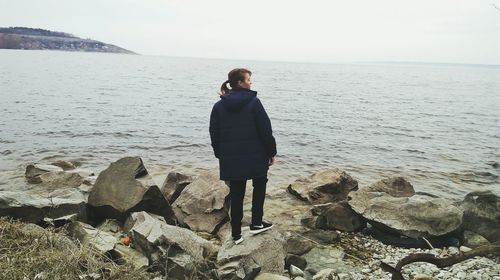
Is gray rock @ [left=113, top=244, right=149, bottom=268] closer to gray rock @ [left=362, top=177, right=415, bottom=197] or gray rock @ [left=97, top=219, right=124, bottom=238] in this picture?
gray rock @ [left=97, top=219, right=124, bottom=238]

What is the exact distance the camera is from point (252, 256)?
5863mm

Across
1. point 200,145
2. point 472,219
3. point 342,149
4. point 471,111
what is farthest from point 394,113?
point 472,219

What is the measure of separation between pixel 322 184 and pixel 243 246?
540 centimetres

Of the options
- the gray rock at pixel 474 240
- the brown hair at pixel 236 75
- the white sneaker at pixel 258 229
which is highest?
the brown hair at pixel 236 75

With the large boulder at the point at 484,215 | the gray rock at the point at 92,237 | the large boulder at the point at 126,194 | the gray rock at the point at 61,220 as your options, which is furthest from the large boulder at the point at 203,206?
the large boulder at the point at 484,215

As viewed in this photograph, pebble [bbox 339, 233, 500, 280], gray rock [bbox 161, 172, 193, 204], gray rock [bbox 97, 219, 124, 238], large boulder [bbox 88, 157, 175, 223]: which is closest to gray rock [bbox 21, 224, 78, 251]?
gray rock [bbox 97, 219, 124, 238]

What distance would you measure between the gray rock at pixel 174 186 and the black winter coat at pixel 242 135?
434 centimetres

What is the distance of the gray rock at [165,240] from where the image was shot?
19.0 ft

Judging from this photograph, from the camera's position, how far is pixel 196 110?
2984 centimetres

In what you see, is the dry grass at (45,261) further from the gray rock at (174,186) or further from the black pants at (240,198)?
the gray rock at (174,186)

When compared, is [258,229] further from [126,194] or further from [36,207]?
[36,207]

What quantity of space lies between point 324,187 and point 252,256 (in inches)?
217

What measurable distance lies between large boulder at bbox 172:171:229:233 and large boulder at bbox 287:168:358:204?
2.63 m

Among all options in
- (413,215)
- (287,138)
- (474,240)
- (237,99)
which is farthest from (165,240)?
(287,138)
